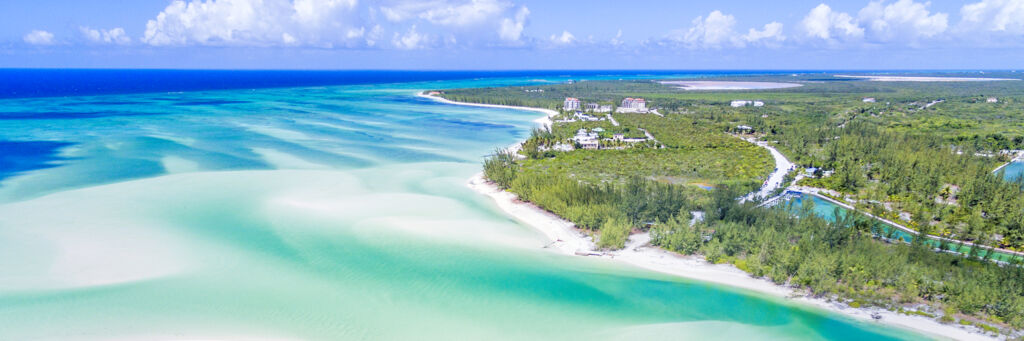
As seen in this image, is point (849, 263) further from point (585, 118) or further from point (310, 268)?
point (585, 118)

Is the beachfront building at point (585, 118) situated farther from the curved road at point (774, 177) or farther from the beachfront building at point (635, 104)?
the curved road at point (774, 177)

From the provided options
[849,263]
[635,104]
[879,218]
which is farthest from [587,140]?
[635,104]

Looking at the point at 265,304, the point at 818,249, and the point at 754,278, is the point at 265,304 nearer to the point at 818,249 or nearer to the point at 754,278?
the point at 754,278

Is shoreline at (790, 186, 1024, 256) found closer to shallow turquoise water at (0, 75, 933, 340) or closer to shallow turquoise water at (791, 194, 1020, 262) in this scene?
shallow turquoise water at (791, 194, 1020, 262)

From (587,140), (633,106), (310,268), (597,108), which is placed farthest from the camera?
(597,108)


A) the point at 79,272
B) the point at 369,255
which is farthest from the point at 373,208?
the point at 79,272

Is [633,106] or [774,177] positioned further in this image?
[633,106]

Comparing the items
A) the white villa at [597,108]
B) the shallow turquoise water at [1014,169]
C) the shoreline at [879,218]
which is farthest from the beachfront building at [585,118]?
the shallow turquoise water at [1014,169]
